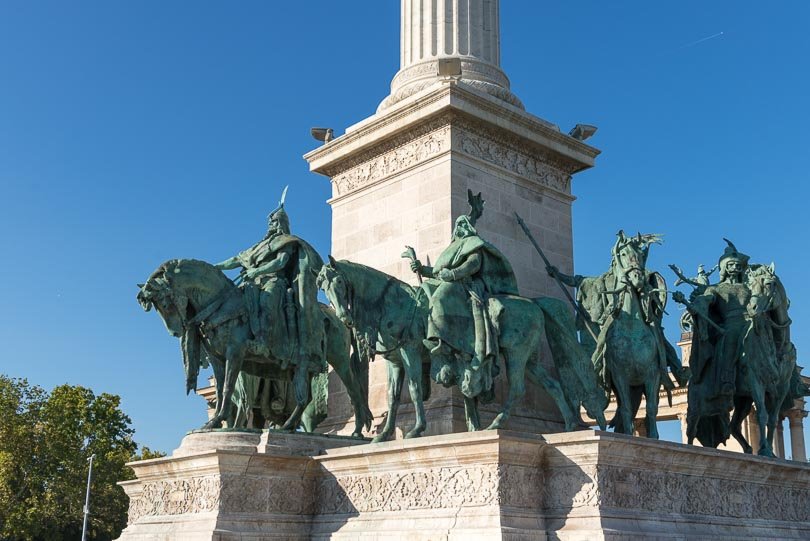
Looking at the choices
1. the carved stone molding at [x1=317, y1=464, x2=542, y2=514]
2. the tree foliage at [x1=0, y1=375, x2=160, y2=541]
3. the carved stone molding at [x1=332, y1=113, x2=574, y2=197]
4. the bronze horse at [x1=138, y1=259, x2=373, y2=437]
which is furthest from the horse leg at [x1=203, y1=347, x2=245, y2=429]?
the tree foliage at [x1=0, y1=375, x2=160, y2=541]

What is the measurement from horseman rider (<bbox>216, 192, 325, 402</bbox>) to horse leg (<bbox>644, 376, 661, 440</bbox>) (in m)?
4.94

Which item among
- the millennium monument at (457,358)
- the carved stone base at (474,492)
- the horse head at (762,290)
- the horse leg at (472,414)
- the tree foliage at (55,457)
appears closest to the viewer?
the carved stone base at (474,492)

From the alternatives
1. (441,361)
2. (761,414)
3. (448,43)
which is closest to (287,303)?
(441,361)

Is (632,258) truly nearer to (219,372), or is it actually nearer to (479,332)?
(479,332)

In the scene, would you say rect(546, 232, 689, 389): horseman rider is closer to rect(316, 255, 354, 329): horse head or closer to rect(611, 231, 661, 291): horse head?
rect(611, 231, 661, 291): horse head

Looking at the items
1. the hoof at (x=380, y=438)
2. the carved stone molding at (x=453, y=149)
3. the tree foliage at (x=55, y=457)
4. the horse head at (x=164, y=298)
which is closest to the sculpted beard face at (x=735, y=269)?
the carved stone molding at (x=453, y=149)

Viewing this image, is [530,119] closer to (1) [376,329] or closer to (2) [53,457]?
(1) [376,329]

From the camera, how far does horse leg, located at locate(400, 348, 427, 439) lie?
1407 centimetres

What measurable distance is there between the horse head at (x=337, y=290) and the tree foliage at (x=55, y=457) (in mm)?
32446

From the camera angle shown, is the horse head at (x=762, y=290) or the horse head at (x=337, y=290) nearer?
the horse head at (x=337, y=290)

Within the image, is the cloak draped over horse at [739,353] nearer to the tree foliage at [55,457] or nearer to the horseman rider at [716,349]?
the horseman rider at [716,349]

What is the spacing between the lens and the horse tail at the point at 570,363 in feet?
49.3

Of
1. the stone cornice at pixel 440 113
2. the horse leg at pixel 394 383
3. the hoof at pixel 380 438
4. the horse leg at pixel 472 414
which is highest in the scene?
the stone cornice at pixel 440 113

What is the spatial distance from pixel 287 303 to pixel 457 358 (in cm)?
295
